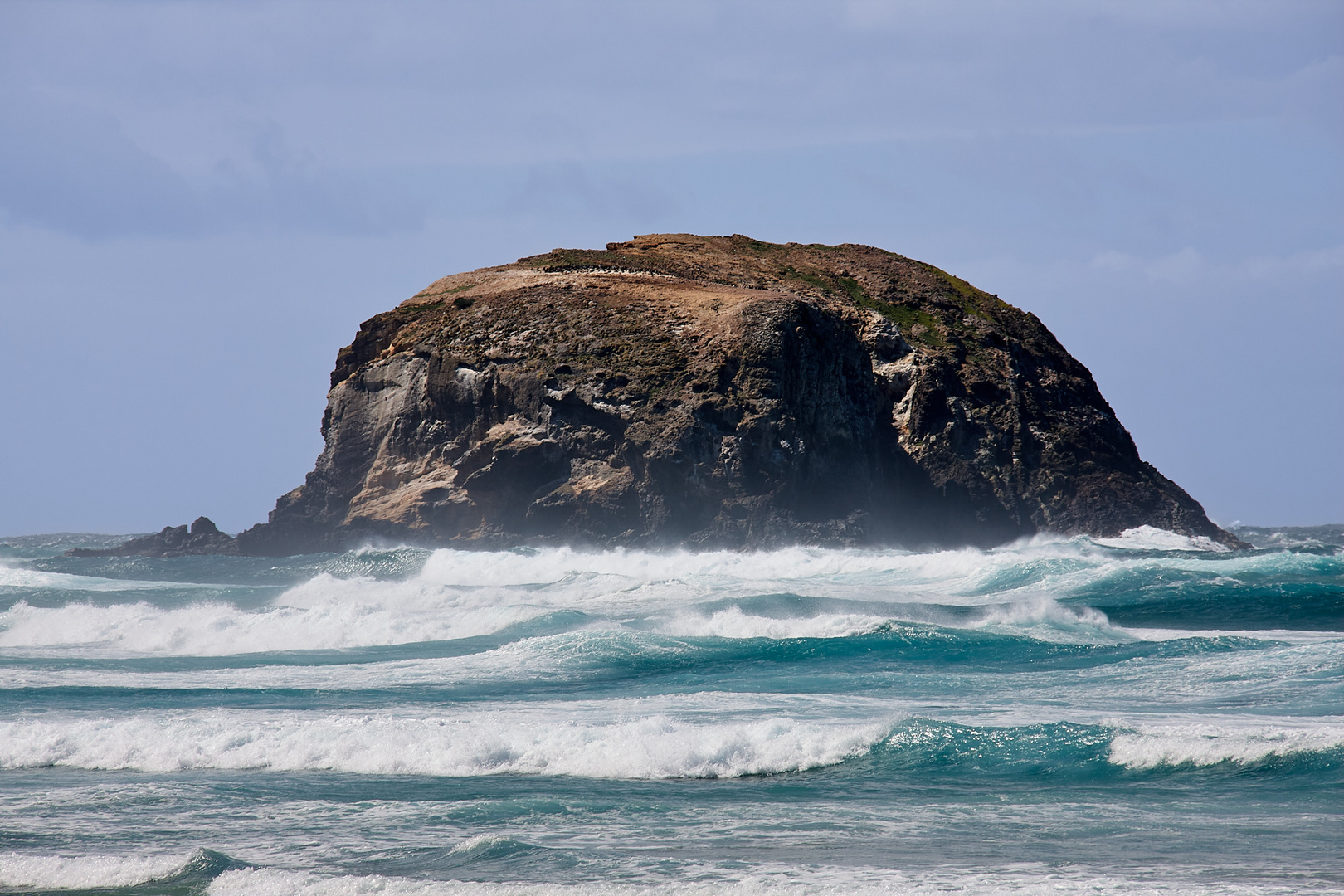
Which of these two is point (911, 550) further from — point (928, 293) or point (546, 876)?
point (546, 876)

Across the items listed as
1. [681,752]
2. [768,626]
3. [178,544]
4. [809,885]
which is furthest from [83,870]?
[178,544]

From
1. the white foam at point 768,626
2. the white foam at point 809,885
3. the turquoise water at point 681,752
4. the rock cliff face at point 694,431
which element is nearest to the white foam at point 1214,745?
the turquoise water at point 681,752

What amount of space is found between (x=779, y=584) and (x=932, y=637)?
30.4 feet

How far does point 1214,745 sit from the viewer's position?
9680mm

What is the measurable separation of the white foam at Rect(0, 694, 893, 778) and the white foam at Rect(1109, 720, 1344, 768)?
7.26ft

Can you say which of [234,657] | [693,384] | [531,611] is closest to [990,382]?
[693,384]

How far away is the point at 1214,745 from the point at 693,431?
3320 cm

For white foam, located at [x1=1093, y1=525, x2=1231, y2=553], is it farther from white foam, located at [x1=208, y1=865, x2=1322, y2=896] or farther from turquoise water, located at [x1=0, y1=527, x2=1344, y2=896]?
white foam, located at [x1=208, y1=865, x2=1322, y2=896]

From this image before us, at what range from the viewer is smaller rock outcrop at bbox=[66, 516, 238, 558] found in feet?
165

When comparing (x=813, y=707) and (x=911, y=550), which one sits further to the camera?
(x=911, y=550)

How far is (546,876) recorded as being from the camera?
22.8 ft

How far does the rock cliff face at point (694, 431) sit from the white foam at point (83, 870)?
34512 millimetres

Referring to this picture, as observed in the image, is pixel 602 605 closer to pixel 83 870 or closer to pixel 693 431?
pixel 83 870

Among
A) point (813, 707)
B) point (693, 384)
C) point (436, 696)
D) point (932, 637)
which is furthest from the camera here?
point (693, 384)
